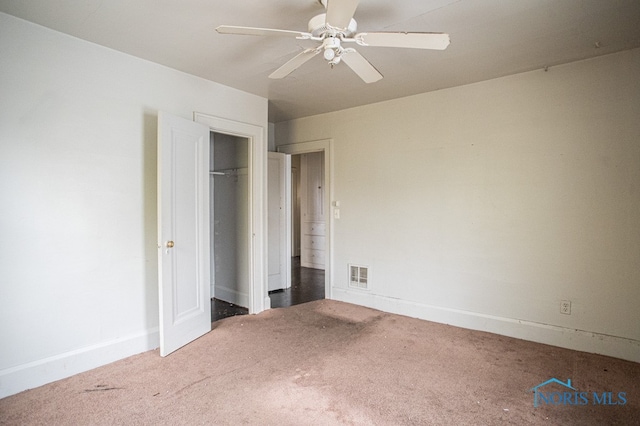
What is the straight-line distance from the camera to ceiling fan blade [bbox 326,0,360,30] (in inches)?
59.2

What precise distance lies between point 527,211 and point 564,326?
3.41 feet

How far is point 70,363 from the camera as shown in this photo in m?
2.44

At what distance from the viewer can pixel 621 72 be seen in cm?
271

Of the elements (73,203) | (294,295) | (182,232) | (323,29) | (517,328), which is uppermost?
(323,29)

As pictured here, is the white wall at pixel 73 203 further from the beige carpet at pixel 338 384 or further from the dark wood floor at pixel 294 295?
the dark wood floor at pixel 294 295

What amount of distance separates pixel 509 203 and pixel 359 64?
2074 millimetres

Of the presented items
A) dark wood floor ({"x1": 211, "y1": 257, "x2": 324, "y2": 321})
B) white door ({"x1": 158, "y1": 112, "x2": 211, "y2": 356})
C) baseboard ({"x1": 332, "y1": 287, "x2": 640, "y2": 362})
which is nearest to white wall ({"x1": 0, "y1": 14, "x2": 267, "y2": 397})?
white door ({"x1": 158, "y1": 112, "x2": 211, "y2": 356})

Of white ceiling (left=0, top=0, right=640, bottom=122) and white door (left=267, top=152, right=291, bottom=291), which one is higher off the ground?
white ceiling (left=0, top=0, right=640, bottom=122)

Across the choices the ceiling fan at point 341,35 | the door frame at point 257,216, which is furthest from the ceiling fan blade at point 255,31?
the door frame at point 257,216

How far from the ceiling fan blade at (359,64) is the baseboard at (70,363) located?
2659mm

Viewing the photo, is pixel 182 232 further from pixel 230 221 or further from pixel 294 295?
pixel 294 295

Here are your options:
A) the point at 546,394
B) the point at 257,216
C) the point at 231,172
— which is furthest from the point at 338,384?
the point at 231,172

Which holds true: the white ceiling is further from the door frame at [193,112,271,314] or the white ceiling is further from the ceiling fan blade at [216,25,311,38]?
the door frame at [193,112,271,314]

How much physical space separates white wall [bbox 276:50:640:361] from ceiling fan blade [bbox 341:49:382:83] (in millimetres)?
1615
